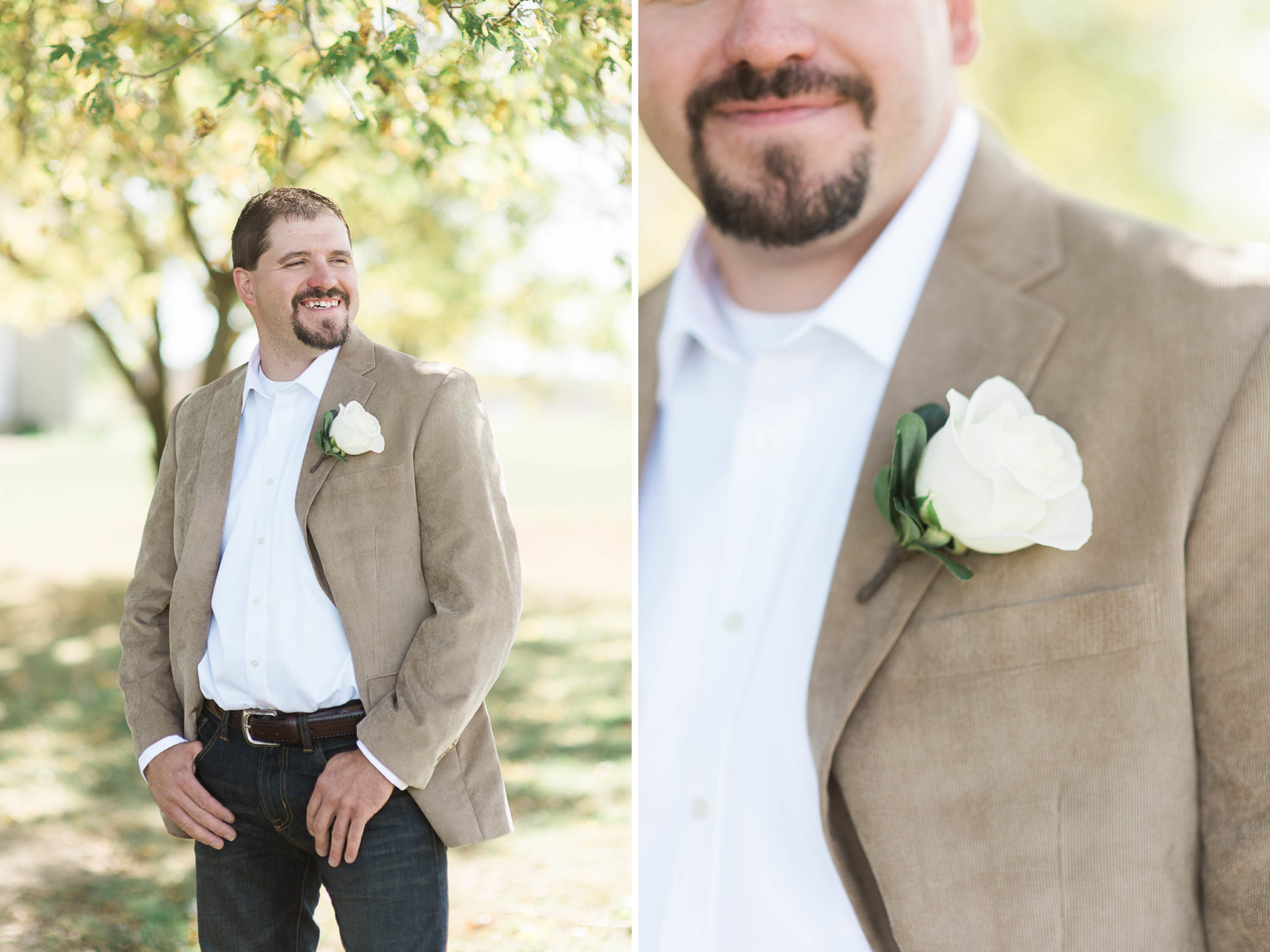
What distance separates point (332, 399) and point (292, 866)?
834mm

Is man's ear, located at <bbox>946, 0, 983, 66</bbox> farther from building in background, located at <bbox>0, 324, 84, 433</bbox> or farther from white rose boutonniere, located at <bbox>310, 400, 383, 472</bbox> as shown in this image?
building in background, located at <bbox>0, 324, 84, 433</bbox>

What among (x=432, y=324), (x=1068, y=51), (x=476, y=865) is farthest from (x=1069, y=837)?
(x=1068, y=51)

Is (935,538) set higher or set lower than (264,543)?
lower

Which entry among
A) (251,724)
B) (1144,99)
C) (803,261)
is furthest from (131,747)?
(1144,99)

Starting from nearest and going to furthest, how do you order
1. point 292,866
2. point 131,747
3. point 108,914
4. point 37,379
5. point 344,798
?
1. point 344,798
2. point 292,866
3. point 108,914
4. point 131,747
5. point 37,379

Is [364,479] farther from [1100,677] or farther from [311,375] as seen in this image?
[1100,677]

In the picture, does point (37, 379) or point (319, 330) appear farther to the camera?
point (37, 379)

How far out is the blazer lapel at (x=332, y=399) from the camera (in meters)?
1.69

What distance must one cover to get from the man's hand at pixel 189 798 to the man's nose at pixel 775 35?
5.28ft

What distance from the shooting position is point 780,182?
6.30 ft

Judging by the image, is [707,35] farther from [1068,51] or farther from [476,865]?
[1068,51]

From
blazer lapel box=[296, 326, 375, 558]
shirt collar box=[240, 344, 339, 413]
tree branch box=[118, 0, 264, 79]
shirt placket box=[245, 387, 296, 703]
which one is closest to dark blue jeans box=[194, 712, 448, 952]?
shirt placket box=[245, 387, 296, 703]

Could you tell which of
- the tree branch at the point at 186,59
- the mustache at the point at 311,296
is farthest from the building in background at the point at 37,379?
the mustache at the point at 311,296

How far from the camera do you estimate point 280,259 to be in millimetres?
1700
